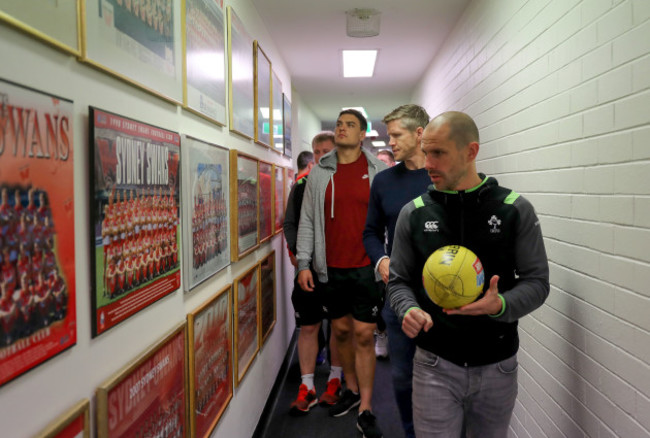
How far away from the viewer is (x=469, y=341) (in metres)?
1.46

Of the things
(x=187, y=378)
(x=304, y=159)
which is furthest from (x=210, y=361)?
(x=304, y=159)

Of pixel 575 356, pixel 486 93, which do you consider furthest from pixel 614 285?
pixel 486 93

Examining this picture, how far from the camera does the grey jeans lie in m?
1.47

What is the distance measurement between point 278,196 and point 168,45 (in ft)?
7.39

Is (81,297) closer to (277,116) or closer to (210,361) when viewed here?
(210,361)

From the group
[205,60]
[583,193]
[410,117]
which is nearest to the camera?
[583,193]

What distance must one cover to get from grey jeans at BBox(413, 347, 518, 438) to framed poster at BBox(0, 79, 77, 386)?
1.10m

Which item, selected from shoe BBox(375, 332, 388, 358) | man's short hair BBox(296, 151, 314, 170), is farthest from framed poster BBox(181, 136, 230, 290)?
shoe BBox(375, 332, 388, 358)

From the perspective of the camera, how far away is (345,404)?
9.89 feet

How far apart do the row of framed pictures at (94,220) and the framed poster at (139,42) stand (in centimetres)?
13

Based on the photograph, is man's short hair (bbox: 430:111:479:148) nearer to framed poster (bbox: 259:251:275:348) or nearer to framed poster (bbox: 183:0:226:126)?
framed poster (bbox: 183:0:226:126)

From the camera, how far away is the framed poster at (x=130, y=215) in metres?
1.03

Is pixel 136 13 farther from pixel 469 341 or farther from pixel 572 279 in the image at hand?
pixel 572 279

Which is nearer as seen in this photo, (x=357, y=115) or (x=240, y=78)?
(x=240, y=78)
